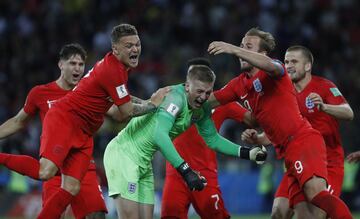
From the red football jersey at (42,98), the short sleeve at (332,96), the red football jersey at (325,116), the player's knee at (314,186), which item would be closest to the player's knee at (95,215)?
the red football jersey at (42,98)

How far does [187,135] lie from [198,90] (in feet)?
4.03

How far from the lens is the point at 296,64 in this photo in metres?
9.89

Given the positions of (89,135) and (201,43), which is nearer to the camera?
(89,135)

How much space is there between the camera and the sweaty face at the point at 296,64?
9.88 metres

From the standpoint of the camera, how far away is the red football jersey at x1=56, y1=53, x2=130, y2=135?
360 inches

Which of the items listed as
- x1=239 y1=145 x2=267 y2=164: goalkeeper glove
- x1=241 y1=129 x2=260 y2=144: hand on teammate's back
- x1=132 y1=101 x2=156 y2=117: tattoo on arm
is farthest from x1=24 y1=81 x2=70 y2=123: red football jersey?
x1=239 y1=145 x2=267 y2=164: goalkeeper glove

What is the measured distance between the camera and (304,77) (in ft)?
32.8

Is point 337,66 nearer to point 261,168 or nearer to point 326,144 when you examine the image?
point 261,168

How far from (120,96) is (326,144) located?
2.42 m

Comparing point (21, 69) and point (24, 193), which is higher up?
point (21, 69)

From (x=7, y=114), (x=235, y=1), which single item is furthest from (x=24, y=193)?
(x=235, y=1)

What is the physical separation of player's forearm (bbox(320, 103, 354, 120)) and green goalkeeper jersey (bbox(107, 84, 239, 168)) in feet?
3.38

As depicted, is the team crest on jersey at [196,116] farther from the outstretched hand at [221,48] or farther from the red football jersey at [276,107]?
the outstretched hand at [221,48]

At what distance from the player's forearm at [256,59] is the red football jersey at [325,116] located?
1.23 metres
